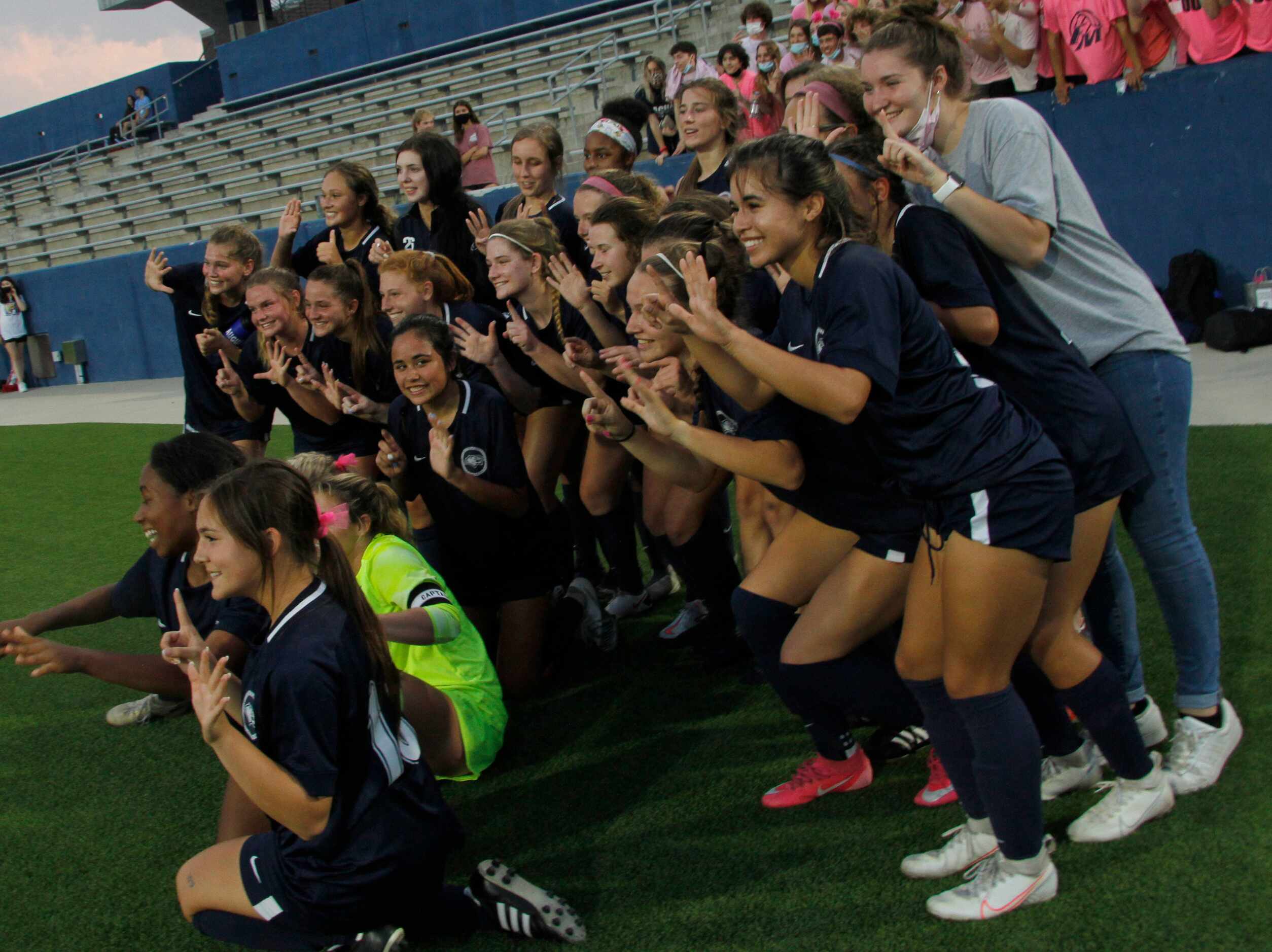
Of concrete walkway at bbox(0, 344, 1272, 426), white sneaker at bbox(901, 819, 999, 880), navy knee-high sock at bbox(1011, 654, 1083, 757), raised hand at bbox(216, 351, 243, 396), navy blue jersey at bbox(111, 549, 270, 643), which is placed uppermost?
raised hand at bbox(216, 351, 243, 396)

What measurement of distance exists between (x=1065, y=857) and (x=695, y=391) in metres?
1.59

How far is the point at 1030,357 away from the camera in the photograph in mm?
2598

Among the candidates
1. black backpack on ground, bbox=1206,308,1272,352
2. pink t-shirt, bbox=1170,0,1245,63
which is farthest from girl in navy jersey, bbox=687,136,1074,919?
pink t-shirt, bbox=1170,0,1245,63

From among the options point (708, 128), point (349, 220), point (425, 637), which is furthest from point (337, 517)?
point (349, 220)

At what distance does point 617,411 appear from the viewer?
323cm

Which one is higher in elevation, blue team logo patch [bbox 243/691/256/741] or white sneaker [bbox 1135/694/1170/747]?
blue team logo patch [bbox 243/691/256/741]

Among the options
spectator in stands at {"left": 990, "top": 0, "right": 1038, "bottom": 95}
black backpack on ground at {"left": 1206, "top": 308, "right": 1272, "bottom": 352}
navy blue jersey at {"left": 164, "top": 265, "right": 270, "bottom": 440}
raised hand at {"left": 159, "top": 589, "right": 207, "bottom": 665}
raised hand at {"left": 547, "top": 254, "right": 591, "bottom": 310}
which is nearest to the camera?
raised hand at {"left": 159, "top": 589, "right": 207, "bottom": 665}

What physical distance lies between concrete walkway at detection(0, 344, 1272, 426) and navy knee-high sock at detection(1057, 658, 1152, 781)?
3909 mm

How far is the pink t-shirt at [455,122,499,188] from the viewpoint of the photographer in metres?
9.38

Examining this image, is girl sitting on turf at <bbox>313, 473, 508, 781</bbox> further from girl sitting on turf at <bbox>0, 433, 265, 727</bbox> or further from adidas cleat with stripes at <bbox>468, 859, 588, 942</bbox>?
adidas cleat with stripes at <bbox>468, 859, 588, 942</bbox>

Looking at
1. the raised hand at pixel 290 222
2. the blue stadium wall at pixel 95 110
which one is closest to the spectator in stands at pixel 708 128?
the raised hand at pixel 290 222

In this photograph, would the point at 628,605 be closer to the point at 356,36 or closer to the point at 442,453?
→ the point at 442,453

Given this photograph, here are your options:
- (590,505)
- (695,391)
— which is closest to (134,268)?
(590,505)

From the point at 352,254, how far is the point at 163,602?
2.38 m
